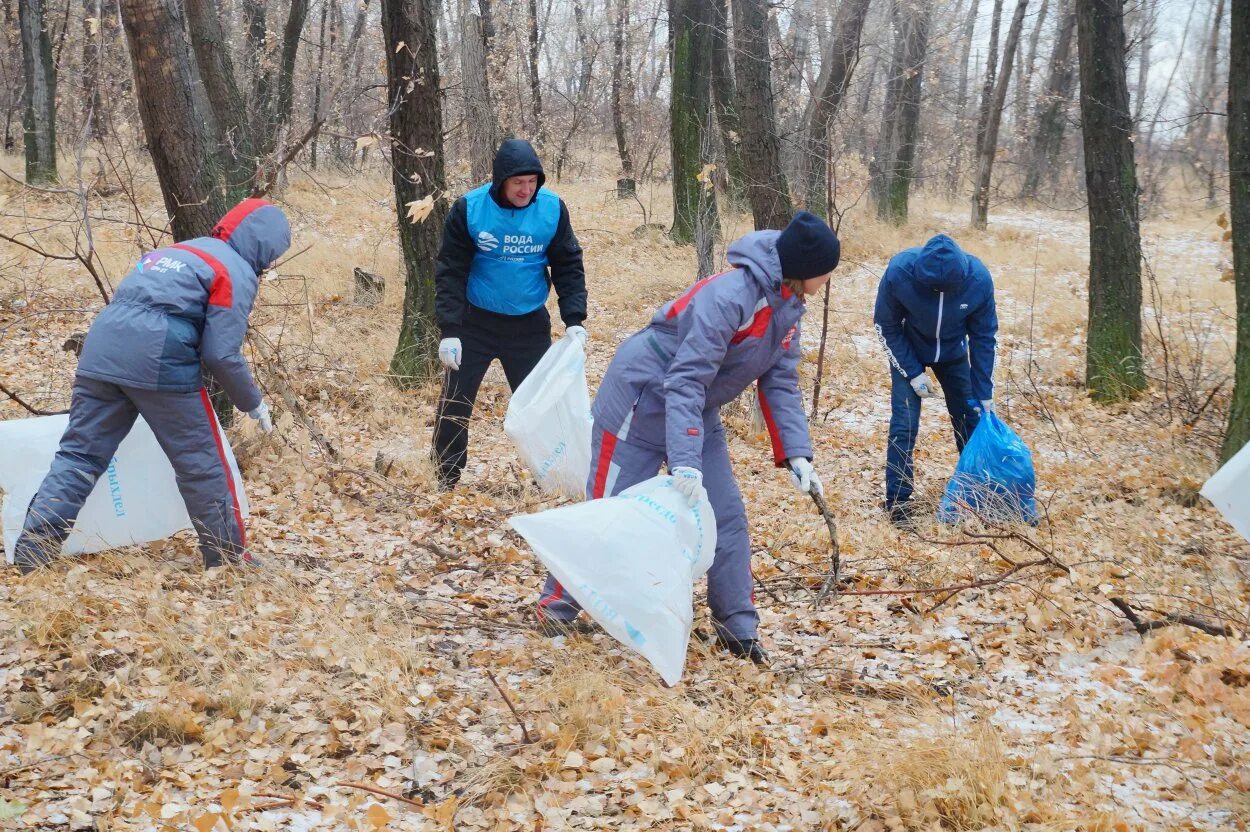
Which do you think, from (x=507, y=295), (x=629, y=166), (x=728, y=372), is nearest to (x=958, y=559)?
(x=728, y=372)

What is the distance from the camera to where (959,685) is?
3422 mm

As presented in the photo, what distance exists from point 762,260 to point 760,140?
16.6 feet

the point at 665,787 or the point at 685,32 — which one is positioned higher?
the point at 685,32

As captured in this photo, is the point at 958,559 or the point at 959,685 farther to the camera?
the point at 958,559

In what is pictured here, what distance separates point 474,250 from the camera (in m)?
4.93

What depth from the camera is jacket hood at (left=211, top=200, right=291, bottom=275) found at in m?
3.89

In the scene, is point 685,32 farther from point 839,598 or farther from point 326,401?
point 839,598

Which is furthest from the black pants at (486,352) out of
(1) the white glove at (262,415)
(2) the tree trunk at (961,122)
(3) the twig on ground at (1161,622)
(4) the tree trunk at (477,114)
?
(2) the tree trunk at (961,122)

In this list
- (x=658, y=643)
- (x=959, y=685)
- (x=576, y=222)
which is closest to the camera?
(x=658, y=643)

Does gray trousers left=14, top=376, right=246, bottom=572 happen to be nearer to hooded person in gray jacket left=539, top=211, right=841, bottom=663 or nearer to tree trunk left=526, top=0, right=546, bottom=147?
hooded person in gray jacket left=539, top=211, right=841, bottom=663

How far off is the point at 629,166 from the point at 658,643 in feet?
51.0

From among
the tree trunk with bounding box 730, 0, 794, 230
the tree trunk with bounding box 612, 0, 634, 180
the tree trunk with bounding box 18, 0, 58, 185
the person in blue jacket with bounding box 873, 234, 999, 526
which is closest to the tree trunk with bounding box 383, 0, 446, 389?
the tree trunk with bounding box 730, 0, 794, 230

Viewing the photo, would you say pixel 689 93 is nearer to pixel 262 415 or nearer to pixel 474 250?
pixel 474 250

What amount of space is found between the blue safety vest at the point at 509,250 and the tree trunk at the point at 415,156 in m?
1.72
